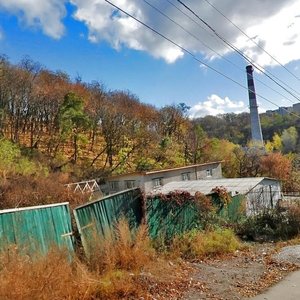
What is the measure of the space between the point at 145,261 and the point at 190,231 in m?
3.77

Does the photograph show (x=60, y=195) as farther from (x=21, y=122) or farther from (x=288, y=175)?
(x=288, y=175)

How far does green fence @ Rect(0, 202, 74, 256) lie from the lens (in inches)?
275

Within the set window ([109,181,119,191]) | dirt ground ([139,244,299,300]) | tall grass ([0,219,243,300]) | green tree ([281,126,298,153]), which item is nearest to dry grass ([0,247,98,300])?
tall grass ([0,219,243,300])

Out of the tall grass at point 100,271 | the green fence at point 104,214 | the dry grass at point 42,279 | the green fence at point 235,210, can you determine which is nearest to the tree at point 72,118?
the green fence at point 235,210

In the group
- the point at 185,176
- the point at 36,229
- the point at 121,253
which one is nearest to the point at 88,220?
the point at 121,253

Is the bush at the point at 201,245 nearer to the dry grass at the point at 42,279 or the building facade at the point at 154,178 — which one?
the dry grass at the point at 42,279

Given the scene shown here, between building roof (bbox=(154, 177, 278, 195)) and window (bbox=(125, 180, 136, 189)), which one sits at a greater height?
window (bbox=(125, 180, 136, 189))

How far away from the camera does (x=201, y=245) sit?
1060cm

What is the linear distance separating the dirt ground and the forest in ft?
79.3

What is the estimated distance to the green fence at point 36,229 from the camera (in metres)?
6.98

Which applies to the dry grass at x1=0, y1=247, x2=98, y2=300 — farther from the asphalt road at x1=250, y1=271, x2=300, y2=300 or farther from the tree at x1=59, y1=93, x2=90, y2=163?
the tree at x1=59, y1=93, x2=90, y2=163

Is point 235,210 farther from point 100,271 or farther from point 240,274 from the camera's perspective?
point 100,271

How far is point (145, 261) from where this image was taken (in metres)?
8.55

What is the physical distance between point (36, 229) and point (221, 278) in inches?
181
